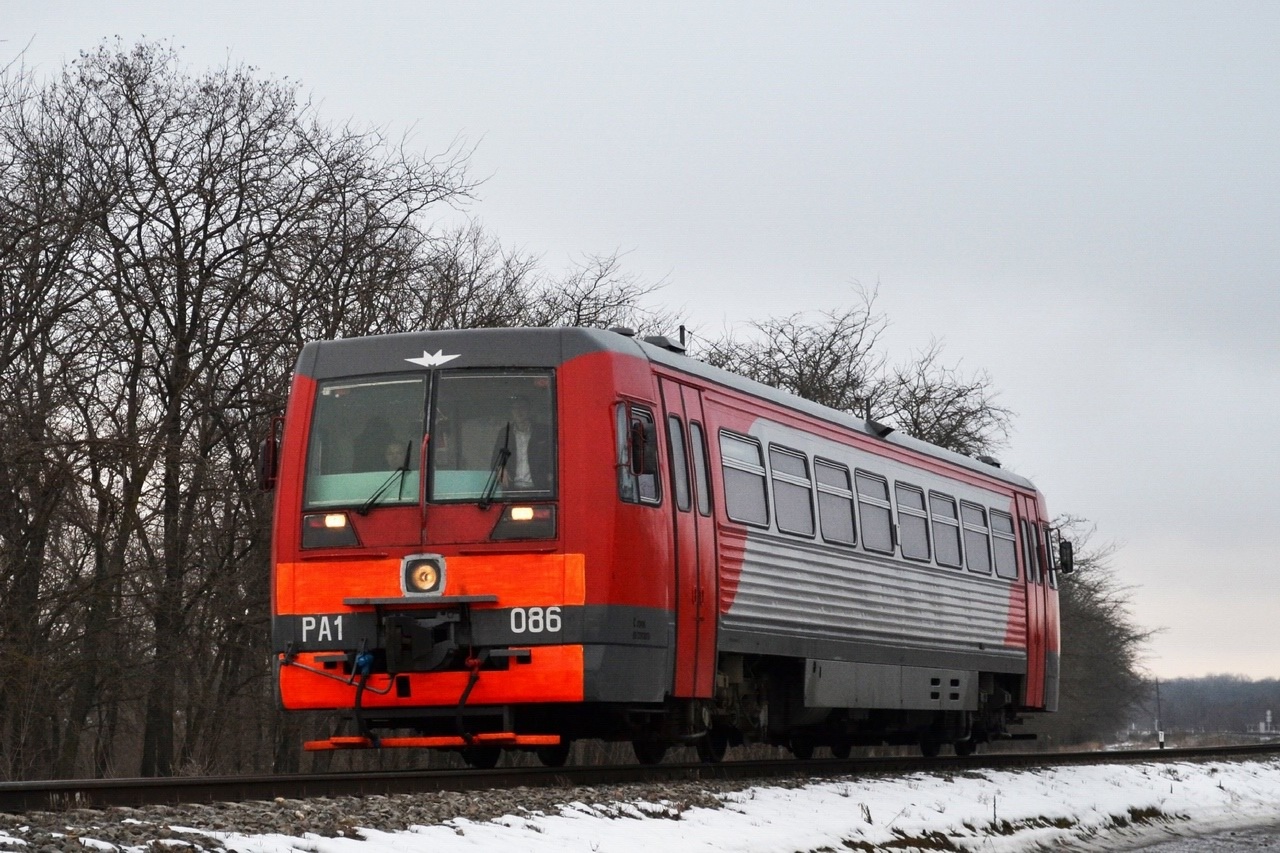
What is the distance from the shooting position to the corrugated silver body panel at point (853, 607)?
13953 millimetres

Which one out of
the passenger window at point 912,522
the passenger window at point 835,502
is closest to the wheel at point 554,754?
the passenger window at point 835,502

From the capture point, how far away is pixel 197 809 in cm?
834

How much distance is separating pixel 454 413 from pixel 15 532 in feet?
22.1

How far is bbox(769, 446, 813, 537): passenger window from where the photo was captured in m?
14.7

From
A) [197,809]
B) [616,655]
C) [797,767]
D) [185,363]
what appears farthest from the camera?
[185,363]

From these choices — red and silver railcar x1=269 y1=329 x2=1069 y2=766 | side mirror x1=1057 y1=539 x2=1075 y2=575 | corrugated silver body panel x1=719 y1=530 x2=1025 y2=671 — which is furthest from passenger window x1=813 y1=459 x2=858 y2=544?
side mirror x1=1057 y1=539 x2=1075 y2=575

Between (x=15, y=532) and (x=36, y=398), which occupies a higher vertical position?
(x=36, y=398)

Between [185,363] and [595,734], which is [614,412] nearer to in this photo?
[595,734]

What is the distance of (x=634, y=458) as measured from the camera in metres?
12.1

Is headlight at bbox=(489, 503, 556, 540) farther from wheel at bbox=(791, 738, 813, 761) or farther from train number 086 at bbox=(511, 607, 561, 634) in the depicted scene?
wheel at bbox=(791, 738, 813, 761)

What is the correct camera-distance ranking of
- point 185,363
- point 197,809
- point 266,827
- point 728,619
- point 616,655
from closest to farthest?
point 266,827 < point 197,809 < point 616,655 < point 728,619 < point 185,363

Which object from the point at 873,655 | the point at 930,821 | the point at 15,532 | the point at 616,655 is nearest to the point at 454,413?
the point at 616,655

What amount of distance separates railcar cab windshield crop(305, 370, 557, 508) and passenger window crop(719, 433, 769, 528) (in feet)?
6.62

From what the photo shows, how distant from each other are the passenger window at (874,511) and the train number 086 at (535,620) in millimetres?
5163
